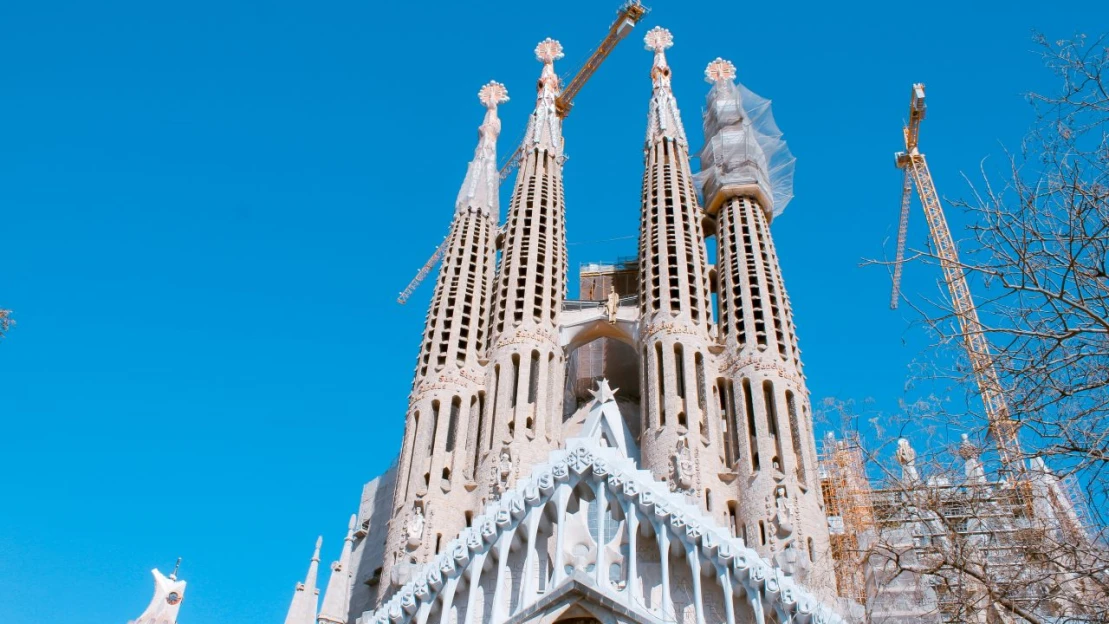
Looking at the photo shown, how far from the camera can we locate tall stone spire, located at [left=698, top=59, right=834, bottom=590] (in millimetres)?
24891

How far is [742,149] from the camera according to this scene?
36.4 meters

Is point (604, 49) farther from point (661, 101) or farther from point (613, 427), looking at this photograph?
point (613, 427)

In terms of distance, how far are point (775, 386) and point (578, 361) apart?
13.0 metres

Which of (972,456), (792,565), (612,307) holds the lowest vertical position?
(972,456)

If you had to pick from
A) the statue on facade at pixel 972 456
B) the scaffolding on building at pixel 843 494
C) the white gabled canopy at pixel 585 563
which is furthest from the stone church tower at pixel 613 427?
the statue on facade at pixel 972 456

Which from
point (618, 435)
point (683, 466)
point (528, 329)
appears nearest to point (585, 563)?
point (683, 466)

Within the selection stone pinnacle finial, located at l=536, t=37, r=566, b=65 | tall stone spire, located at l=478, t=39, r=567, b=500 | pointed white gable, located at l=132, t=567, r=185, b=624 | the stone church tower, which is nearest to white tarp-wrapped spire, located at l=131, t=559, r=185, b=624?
pointed white gable, located at l=132, t=567, r=185, b=624

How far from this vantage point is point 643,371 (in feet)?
98.9

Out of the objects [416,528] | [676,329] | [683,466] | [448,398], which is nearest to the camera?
[683,466]

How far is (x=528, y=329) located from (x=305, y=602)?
33.1 feet

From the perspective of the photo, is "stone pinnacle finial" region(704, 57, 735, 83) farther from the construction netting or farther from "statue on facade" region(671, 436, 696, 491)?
"statue on facade" region(671, 436, 696, 491)

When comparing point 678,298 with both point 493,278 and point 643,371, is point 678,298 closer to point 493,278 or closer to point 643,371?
point 643,371

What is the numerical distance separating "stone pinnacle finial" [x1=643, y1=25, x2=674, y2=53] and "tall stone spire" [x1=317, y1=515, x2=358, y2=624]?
25.6m

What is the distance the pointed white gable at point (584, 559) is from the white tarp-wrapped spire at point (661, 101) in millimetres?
22342
